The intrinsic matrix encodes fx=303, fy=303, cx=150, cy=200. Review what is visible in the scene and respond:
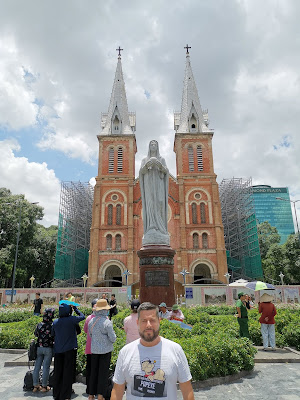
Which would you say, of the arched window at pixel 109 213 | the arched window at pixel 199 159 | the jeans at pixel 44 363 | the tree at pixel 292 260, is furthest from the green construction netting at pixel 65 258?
the jeans at pixel 44 363

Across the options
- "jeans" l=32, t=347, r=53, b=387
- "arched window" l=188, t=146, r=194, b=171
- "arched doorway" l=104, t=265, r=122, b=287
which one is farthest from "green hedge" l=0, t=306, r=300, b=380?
"arched window" l=188, t=146, r=194, b=171

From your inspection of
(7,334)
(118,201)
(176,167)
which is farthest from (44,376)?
(176,167)

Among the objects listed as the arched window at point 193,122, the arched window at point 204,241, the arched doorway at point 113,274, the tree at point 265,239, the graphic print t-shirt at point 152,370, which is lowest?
the graphic print t-shirt at point 152,370

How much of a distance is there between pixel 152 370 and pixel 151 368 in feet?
0.05

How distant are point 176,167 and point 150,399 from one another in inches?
1308

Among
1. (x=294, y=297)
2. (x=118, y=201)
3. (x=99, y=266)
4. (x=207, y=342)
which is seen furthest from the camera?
(x=118, y=201)

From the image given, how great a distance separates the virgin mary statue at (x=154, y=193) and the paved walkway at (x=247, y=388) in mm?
5151

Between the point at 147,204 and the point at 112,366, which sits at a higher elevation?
the point at 147,204

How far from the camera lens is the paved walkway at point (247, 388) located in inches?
172

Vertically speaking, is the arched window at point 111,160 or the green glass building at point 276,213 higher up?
the green glass building at point 276,213

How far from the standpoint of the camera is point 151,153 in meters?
10.8

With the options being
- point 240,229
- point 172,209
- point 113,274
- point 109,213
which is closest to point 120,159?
point 109,213

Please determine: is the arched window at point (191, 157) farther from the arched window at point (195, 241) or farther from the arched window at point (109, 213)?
the arched window at point (109, 213)

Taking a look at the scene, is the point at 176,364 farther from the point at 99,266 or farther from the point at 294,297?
the point at 99,266
